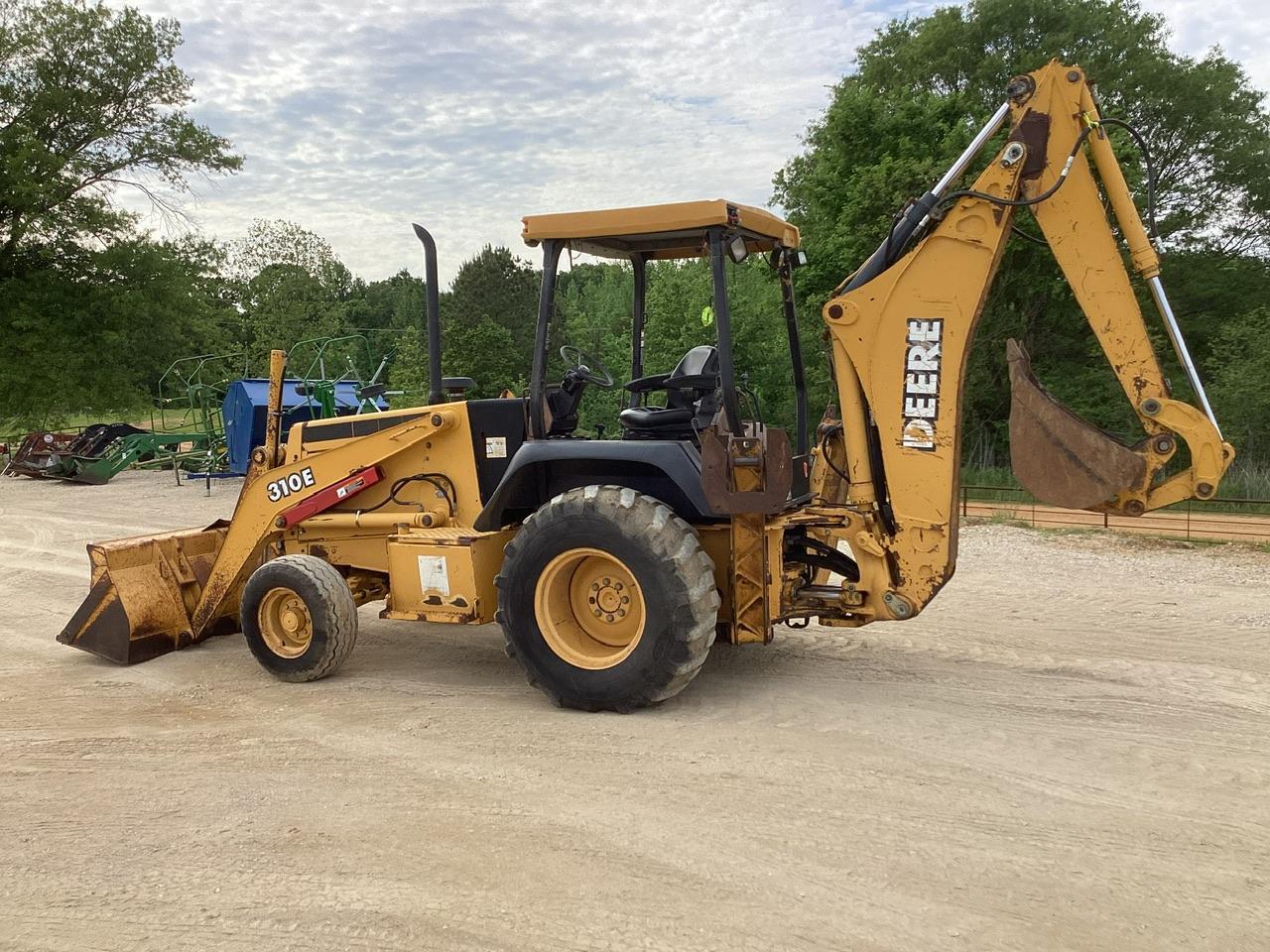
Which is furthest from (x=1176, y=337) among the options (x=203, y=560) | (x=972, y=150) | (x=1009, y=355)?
(x=203, y=560)

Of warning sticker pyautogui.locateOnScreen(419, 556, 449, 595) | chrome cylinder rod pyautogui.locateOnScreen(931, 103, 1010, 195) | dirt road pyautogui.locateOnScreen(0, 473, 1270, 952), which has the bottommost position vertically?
dirt road pyautogui.locateOnScreen(0, 473, 1270, 952)

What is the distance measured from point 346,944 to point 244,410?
14705 mm

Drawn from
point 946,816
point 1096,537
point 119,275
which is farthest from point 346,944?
point 119,275

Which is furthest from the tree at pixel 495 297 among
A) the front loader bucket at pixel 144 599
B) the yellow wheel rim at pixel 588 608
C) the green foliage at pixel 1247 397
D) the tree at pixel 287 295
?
the yellow wheel rim at pixel 588 608

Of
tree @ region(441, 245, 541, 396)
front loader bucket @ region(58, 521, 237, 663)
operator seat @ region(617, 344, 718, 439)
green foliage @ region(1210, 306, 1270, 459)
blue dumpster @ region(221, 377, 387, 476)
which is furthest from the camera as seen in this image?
tree @ region(441, 245, 541, 396)

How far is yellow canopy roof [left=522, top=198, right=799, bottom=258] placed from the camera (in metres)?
4.93

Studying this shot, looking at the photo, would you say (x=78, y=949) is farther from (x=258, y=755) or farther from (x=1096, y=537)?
(x=1096, y=537)

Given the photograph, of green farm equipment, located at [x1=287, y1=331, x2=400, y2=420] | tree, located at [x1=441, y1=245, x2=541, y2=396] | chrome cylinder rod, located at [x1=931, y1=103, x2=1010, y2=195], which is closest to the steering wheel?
green farm equipment, located at [x1=287, y1=331, x2=400, y2=420]

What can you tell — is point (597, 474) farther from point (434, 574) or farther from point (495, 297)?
point (495, 297)

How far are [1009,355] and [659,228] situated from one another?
192 cm

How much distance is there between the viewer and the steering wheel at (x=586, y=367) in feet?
18.3

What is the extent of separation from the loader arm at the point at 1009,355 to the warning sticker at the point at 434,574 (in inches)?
89.2

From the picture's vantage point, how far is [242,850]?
356 cm

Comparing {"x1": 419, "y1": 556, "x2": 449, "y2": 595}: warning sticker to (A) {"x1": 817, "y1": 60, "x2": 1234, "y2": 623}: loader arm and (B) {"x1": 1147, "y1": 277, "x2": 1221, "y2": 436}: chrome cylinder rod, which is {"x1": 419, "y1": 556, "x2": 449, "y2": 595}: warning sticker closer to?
(A) {"x1": 817, "y1": 60, "x2": 1234, "y2": 623}: loader arm
